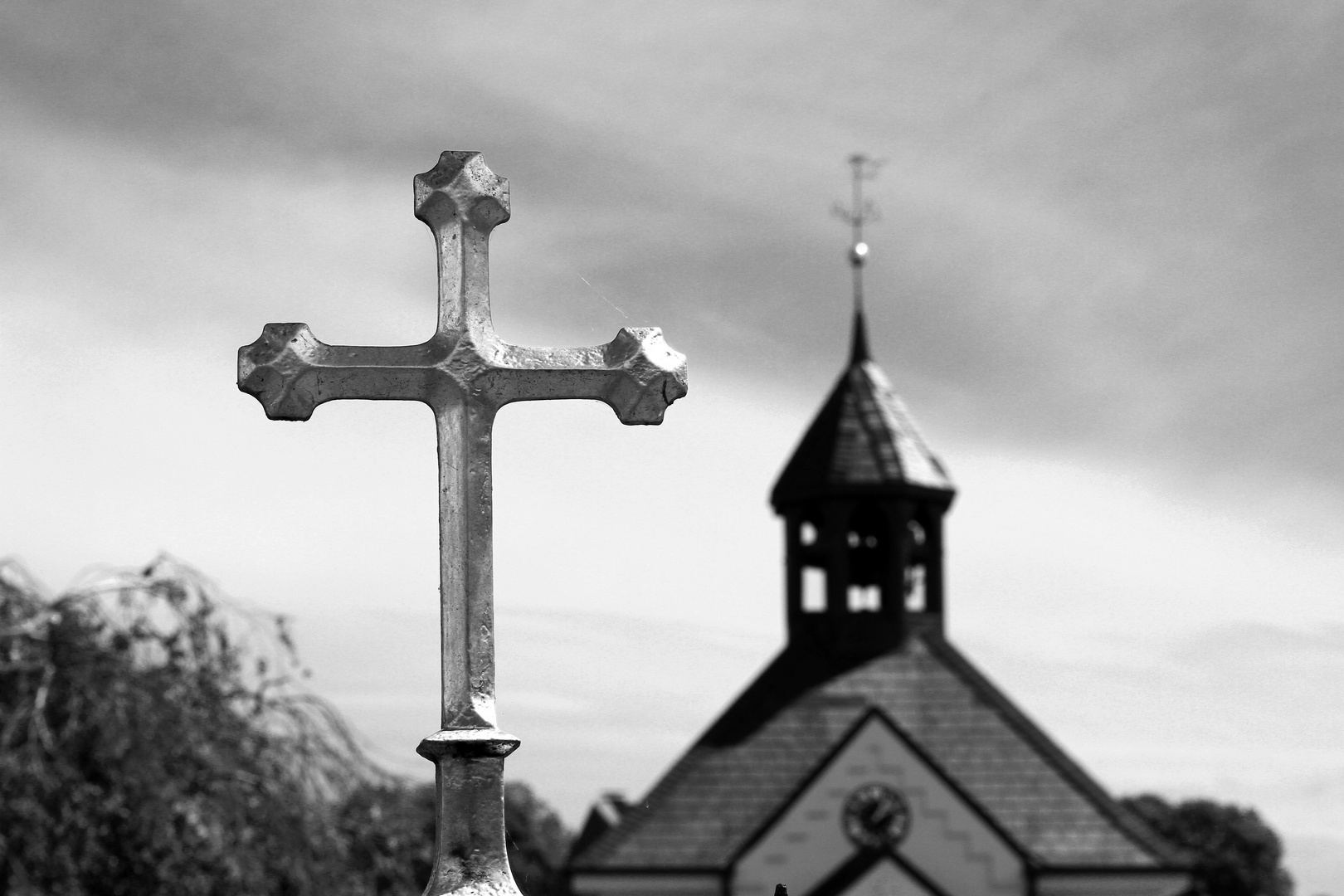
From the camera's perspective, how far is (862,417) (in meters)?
36.4

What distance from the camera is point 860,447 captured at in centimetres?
3531

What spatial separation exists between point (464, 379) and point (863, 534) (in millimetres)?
31008

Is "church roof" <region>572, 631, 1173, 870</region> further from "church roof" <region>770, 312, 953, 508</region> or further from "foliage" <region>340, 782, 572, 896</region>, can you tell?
"foliage" <region>340, 782, 572, 896</region>

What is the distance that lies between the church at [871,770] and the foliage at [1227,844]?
3367 cm

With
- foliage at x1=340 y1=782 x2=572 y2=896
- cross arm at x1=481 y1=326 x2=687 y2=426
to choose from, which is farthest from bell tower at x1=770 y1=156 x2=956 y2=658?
cross arm at x1=481 y1=326 x2=687 y2=426

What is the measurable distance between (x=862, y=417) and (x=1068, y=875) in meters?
8.41

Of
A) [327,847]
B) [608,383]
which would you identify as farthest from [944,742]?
[608,383]

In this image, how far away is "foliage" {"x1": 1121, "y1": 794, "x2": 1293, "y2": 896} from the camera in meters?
67.1

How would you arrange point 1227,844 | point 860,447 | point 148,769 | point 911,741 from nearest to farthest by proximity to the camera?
point 148,769 → point 911,741 → point 860,447 → point 1227,844

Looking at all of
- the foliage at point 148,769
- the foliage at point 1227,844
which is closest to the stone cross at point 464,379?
the foliage at point 148,769

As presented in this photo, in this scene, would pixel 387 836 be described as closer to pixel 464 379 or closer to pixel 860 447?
pixel 464 379

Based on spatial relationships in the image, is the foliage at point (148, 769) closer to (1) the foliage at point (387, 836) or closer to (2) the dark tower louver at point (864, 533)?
(1) the foliage at point (387, 836)

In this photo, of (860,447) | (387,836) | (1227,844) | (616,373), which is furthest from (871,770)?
(1227,844)

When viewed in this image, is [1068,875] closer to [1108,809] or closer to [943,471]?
[1108,809]
